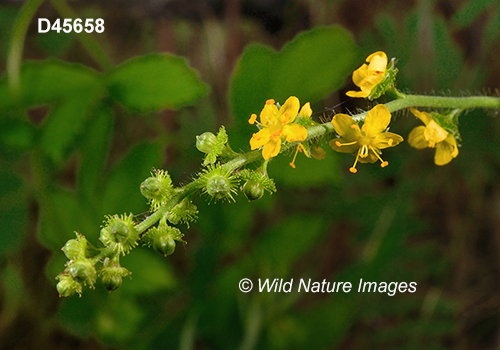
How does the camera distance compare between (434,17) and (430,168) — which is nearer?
(434,17)

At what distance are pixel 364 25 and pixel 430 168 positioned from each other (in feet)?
3.15

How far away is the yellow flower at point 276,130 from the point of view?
90 cm

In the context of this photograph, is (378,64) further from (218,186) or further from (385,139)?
(218,186)

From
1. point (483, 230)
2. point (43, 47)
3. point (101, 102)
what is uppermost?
point (43, 47)

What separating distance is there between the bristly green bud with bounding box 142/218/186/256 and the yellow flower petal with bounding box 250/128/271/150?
0.24 m

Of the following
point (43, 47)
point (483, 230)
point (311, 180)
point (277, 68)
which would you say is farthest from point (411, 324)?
point (43, 47)

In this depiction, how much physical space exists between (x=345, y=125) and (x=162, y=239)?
0.45m

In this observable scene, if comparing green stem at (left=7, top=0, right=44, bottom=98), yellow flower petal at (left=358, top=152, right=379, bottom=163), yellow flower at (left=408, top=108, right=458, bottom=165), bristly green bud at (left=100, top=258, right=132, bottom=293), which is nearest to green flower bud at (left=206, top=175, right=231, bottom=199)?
bristly green bud at (left=100, top=258, right=132, bottom=293)

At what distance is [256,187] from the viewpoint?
2.98ft

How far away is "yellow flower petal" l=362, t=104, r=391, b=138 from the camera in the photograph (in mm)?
941

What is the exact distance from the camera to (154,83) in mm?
1709

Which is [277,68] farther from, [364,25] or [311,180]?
[364,25]

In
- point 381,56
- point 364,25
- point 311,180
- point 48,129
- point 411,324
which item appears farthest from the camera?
point 364,25

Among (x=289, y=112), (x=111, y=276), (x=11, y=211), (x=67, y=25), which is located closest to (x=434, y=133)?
(x=289, y=112)
